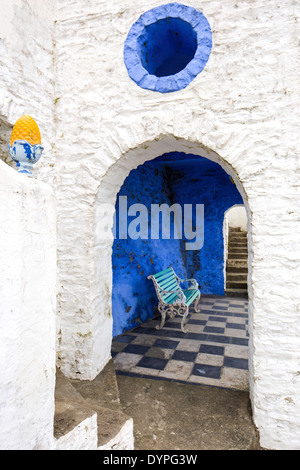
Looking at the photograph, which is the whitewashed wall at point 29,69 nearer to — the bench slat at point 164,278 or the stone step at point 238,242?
the bench slat at point 164,278

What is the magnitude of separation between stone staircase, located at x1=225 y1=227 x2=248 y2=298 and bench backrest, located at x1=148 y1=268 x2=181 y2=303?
268cm

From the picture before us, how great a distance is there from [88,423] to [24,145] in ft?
5.20

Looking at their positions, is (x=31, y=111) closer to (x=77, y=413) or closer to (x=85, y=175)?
(x=85, y=175)

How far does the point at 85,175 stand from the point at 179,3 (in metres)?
1.97

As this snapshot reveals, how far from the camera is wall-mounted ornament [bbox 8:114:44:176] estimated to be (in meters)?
1.43

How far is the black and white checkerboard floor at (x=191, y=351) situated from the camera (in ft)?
10.9

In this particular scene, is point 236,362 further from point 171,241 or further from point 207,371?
point 171,241

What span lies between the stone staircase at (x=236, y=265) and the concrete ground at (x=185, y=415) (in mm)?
4922

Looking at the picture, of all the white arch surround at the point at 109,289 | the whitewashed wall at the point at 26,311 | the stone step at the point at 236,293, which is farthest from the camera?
the stone step at the point at 236,293

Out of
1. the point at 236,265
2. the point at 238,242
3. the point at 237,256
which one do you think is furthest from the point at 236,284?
the point at 238,242

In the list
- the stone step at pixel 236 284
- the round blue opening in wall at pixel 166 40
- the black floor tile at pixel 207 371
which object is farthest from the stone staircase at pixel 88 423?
the stone step at pixel 236 284

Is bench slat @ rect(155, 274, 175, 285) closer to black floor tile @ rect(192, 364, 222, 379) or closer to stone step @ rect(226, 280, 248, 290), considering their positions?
black floor tile @ rect(192, 364, 222, 379)

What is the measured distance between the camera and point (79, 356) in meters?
3.12

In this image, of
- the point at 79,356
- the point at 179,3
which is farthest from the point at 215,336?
the point at 179,3
